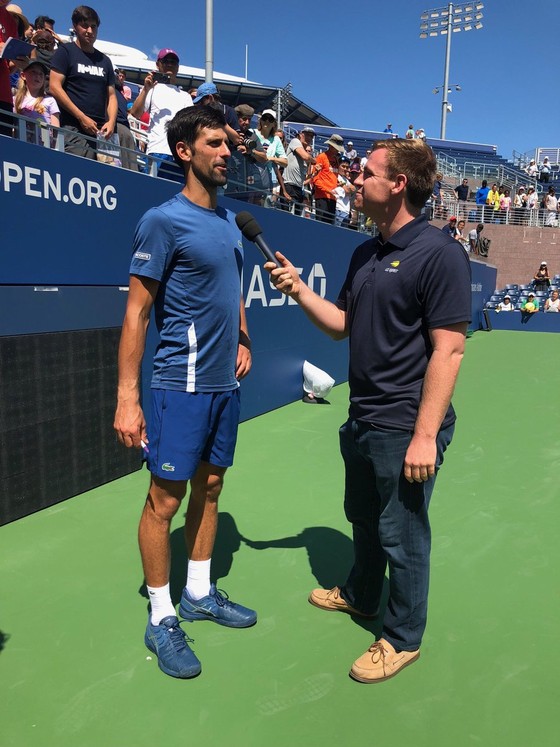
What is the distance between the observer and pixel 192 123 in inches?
95.4

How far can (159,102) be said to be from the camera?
18.4 ft

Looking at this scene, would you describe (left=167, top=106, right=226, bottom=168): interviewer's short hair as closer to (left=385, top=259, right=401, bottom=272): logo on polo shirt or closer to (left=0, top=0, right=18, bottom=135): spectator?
(left=385, top=259, right=401, bottom=272): logo on polo shirt

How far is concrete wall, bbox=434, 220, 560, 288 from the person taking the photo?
23547mm

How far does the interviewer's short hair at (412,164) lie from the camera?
221 centimetres

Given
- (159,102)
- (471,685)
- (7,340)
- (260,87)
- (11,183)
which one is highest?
(260,87)

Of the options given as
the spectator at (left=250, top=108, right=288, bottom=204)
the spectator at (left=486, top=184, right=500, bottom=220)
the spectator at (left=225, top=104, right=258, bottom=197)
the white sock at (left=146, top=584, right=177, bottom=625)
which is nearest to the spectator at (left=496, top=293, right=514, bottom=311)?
the spectator at (left=486, top=184, right=500, bottom=220)

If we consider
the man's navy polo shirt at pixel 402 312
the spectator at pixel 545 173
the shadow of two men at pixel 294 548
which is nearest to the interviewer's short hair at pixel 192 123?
the man's navy polo shirt at pixel 402 312

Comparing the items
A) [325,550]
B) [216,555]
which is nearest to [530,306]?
[325,550]

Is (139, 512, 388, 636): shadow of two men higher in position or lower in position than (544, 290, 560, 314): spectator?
lower

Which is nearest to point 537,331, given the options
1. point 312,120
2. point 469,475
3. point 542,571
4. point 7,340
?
point 469,475

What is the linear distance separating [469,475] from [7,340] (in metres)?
3.68

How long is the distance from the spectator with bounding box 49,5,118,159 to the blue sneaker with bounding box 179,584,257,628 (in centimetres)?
340

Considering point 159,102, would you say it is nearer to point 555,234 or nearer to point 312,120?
point 555,234

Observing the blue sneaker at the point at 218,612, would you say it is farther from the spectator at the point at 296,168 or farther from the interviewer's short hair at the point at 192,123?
the spectator at the point at 296,168
